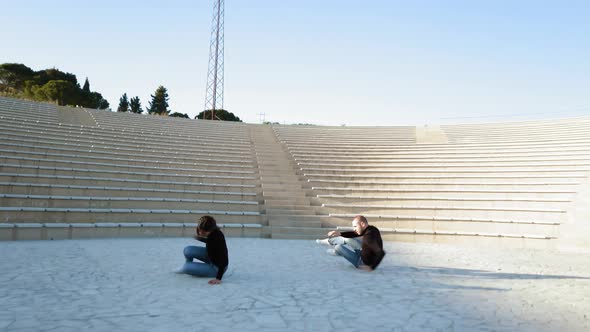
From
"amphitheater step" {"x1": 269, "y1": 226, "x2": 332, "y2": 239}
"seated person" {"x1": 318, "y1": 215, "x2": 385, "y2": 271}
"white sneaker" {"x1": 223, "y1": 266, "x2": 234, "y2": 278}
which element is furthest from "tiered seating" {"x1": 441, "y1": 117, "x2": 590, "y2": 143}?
"white sneaker" {"x1": 223, "y1": 266, "x2": 234, "y2": 278}

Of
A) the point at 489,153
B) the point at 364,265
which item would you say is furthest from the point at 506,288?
the point at 489,153

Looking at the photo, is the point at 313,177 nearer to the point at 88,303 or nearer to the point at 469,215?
the point at 469,215

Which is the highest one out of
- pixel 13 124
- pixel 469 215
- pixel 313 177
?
pixel 13 124

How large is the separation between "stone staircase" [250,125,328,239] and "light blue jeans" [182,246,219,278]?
450cm

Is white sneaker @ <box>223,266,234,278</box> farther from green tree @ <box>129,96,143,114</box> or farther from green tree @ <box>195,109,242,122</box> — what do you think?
green tree @ <box>129,96,143,114</box>

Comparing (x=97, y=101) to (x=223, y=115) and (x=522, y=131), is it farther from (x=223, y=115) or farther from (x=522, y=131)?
(x=522, y=131)

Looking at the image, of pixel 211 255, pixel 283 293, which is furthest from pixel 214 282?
pixel 283 293

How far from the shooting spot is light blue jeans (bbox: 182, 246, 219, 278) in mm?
5527

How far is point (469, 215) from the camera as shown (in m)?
Answer: 10.9

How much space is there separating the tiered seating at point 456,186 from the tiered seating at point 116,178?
2326mm

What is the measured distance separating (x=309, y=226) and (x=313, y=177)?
2.96 meters

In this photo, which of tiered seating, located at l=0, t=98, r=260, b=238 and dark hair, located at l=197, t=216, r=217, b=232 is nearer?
dark hair, located at l=197, t=216, r=217, b=232

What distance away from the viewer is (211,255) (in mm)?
5402

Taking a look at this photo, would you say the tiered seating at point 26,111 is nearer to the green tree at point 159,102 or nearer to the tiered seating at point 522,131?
the tiered seating at point 522,131
